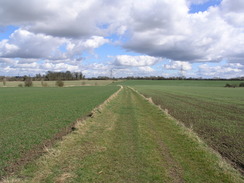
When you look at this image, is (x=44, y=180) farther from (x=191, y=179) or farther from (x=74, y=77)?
(x=74, y=77)

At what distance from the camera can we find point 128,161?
6.63 metres

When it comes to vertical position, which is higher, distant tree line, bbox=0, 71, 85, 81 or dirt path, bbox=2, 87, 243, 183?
distant tree line, bbox=0, 71, 85, 81

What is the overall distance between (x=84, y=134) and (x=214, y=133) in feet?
24.6

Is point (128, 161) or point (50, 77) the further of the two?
point (50, 77)

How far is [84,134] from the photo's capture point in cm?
1008

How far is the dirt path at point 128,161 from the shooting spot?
554cm

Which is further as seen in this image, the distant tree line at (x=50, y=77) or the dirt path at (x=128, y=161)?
the distant tree line at (x=50, y=77)

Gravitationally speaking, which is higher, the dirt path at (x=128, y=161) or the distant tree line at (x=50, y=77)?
the distant tree line at (x=50, y=77)

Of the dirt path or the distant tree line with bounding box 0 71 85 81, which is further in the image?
the distant tree line with bounding box 0 71 85 81

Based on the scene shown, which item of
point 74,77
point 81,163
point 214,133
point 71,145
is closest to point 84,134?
point 71,145

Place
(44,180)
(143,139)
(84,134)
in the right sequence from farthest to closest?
(84,134) < (143,139) < (44,180)

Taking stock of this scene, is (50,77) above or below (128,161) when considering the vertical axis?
above

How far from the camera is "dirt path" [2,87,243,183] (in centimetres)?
554

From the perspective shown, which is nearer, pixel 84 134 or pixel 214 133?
pixel 84 134
